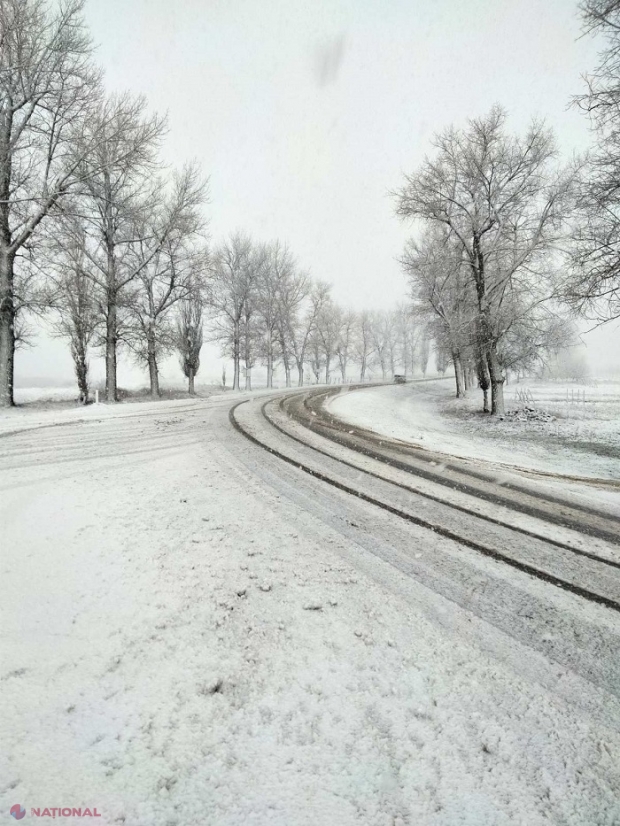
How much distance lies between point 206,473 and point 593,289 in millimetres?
9196

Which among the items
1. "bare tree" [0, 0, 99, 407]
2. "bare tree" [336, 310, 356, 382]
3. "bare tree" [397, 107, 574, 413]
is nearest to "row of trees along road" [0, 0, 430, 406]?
"bare tree" [0, 0, 99, 407]

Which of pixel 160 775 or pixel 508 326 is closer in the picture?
pixel 160 775

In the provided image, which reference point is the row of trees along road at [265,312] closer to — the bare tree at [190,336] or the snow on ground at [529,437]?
the bare tree at [190,336]

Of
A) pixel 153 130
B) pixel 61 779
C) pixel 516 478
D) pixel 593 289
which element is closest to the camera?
pixel 61 779

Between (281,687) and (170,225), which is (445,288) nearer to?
(170,225)

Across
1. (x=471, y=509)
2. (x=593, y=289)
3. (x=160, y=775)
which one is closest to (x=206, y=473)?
(x=471, y=509)

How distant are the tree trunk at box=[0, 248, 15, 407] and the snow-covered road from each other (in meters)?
12.9

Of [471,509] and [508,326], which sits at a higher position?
[508,326]

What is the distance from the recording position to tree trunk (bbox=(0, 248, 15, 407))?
40.8 ft

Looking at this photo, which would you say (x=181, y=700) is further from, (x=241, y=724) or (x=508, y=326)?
(x=508, y=326)

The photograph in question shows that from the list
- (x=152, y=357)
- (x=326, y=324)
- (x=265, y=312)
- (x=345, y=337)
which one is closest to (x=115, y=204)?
(x=152, y=357)

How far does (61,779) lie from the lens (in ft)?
4.47

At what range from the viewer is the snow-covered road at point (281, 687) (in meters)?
1.36

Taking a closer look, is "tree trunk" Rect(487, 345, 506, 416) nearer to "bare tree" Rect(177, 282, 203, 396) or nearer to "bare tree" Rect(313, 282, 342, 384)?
"bare tree" Rect(177, 282, 203, 396)
